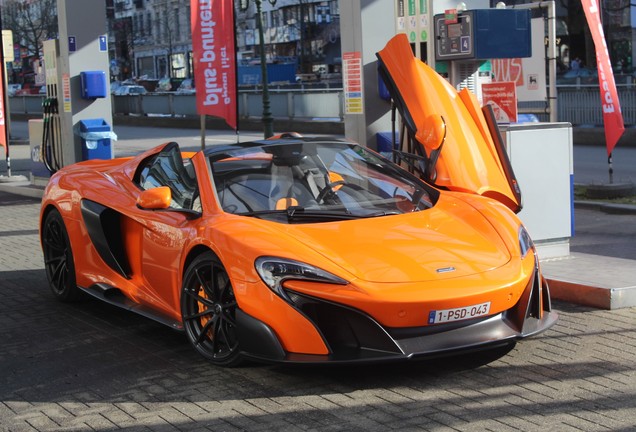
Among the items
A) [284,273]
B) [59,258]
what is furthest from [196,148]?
[284,273]

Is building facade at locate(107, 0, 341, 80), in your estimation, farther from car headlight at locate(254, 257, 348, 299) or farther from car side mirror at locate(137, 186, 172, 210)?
car headlight at locate(254, 257, 348, 299)

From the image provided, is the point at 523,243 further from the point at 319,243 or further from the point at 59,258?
the point at 59,258

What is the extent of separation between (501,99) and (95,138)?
258 inches

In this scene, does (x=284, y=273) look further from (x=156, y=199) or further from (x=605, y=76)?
(x=605, y=76)

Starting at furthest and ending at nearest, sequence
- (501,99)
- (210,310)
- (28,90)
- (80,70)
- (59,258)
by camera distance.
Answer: (28,90) < (80,70) < (501,99) < (59,258) < (210,310)

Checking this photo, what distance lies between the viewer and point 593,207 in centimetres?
1323

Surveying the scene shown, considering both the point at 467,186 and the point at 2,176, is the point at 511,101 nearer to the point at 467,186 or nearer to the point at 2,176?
the point at 467,186

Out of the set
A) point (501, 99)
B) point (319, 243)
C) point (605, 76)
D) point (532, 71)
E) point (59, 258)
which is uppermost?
point (532, 71)

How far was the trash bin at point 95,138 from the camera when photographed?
16141 mm

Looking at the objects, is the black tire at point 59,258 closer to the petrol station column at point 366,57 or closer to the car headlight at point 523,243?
the petrol station column at point 366,57

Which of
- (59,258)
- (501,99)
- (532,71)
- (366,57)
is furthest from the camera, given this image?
(532,71)

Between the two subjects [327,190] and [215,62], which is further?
[215,62]

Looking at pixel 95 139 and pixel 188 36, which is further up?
pixel 188 36

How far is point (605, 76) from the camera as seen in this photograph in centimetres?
1263
